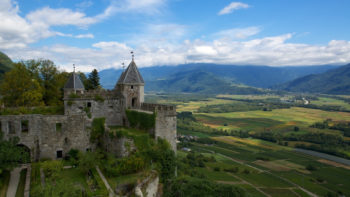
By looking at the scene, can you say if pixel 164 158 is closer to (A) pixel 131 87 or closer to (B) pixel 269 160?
(A) pixel 131 87

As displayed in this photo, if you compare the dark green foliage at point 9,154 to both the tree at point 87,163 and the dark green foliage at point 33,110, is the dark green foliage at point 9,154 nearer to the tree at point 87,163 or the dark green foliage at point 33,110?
the dark green foliage at point 33,110

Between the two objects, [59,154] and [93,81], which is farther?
[93,81]

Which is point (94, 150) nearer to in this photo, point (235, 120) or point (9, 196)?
point (9, 196)

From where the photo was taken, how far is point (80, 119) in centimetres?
3077

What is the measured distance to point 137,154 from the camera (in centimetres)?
2761

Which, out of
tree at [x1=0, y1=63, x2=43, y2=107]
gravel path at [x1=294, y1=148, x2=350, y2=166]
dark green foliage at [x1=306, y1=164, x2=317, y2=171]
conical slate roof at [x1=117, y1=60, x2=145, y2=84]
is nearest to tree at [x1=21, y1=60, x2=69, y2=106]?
tree at [x1=0, y1=63, x2=43, y2=107]

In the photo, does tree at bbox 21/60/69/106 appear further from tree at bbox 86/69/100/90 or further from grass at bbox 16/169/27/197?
grass at bbox 16/169/27/197

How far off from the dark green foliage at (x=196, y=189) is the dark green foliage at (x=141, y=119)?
7681 mm

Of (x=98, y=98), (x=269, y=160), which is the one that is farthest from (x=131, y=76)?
(x=269, y=160)

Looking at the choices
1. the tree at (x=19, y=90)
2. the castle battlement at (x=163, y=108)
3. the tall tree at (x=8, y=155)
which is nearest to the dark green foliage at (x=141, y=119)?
the castle battlement at (x=163, y=108)

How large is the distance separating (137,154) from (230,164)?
50.5 metres

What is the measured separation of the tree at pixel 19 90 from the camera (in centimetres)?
3484

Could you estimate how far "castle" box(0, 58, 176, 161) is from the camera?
1123 inches

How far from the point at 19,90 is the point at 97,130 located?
45.2 feet
